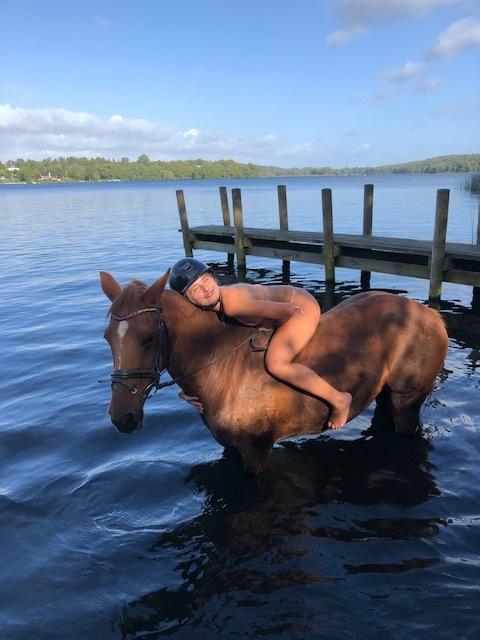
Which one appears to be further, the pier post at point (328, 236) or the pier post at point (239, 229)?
the pier post at point (239, 229)

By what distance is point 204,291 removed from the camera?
364 cm

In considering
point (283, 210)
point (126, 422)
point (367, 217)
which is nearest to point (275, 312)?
point (126, 422)

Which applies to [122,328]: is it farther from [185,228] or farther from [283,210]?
[185,228]

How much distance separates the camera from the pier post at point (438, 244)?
1070 centimetres

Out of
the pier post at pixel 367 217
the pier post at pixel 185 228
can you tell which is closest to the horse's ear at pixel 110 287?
the pier post at pixel 367 217

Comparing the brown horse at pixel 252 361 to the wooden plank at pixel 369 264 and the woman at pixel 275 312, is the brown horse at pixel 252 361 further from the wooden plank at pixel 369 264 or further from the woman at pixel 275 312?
the wooden plank at pixel 369 264

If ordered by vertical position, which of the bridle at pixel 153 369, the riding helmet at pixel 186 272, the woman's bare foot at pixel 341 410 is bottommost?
the woman's bare foot at pixel 341 410

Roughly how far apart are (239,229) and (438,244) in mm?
7952

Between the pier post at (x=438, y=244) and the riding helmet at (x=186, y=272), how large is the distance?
8.41m

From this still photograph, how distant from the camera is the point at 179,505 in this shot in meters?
4.69

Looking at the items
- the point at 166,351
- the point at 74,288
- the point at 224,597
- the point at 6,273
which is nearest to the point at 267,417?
the point at 166,351

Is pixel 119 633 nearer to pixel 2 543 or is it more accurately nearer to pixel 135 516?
pixel 135 516

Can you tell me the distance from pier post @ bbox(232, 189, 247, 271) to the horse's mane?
13.6m

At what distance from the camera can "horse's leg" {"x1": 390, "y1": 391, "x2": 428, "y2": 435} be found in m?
4.80
